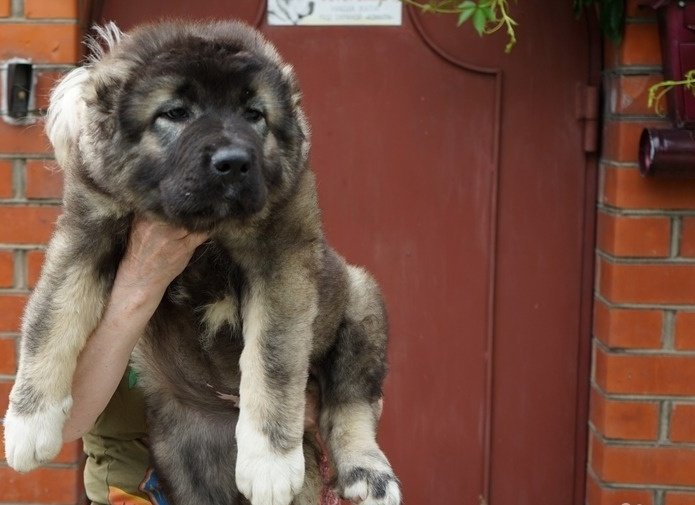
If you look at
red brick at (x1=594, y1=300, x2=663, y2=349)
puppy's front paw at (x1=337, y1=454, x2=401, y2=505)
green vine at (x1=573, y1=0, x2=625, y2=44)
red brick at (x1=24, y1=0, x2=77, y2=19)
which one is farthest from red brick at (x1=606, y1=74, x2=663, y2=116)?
red brick at (x1=24, y1=0, x2=77, y2=19)

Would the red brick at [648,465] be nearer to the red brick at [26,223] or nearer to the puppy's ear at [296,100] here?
the puppy's ear at [296,100]

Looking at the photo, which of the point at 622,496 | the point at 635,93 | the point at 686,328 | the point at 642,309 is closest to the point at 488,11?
the point at 635,93

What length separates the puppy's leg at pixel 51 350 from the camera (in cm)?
274

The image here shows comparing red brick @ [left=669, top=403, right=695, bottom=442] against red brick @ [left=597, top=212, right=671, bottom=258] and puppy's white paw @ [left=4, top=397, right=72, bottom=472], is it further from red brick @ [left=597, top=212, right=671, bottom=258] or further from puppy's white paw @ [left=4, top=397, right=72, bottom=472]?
puppy's white paw @ [left=4, top=397, right=72, bottom=472]

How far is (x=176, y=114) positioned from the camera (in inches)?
106

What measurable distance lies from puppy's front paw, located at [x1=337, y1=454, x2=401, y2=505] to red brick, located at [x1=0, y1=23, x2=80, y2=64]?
5.40 feet

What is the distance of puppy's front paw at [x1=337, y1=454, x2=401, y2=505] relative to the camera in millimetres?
2977

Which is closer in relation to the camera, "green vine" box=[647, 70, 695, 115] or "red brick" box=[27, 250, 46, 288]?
"green vine" box=[647, 70, 695, 115]

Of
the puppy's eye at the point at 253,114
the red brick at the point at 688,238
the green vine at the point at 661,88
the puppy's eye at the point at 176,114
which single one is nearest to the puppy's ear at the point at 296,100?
the puppy's eye at the point at 253,114

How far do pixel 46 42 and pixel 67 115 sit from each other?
3.15 ft

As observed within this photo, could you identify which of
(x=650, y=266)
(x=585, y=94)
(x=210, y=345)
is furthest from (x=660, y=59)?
(x=210, y=345)

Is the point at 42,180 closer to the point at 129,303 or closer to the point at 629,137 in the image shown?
the point at 129,303

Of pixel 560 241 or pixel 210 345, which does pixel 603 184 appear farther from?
pixel 210 345

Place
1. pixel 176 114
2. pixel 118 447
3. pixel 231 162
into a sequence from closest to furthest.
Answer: pixel 231 162 < pixel 176 114 < pixel 118 447
